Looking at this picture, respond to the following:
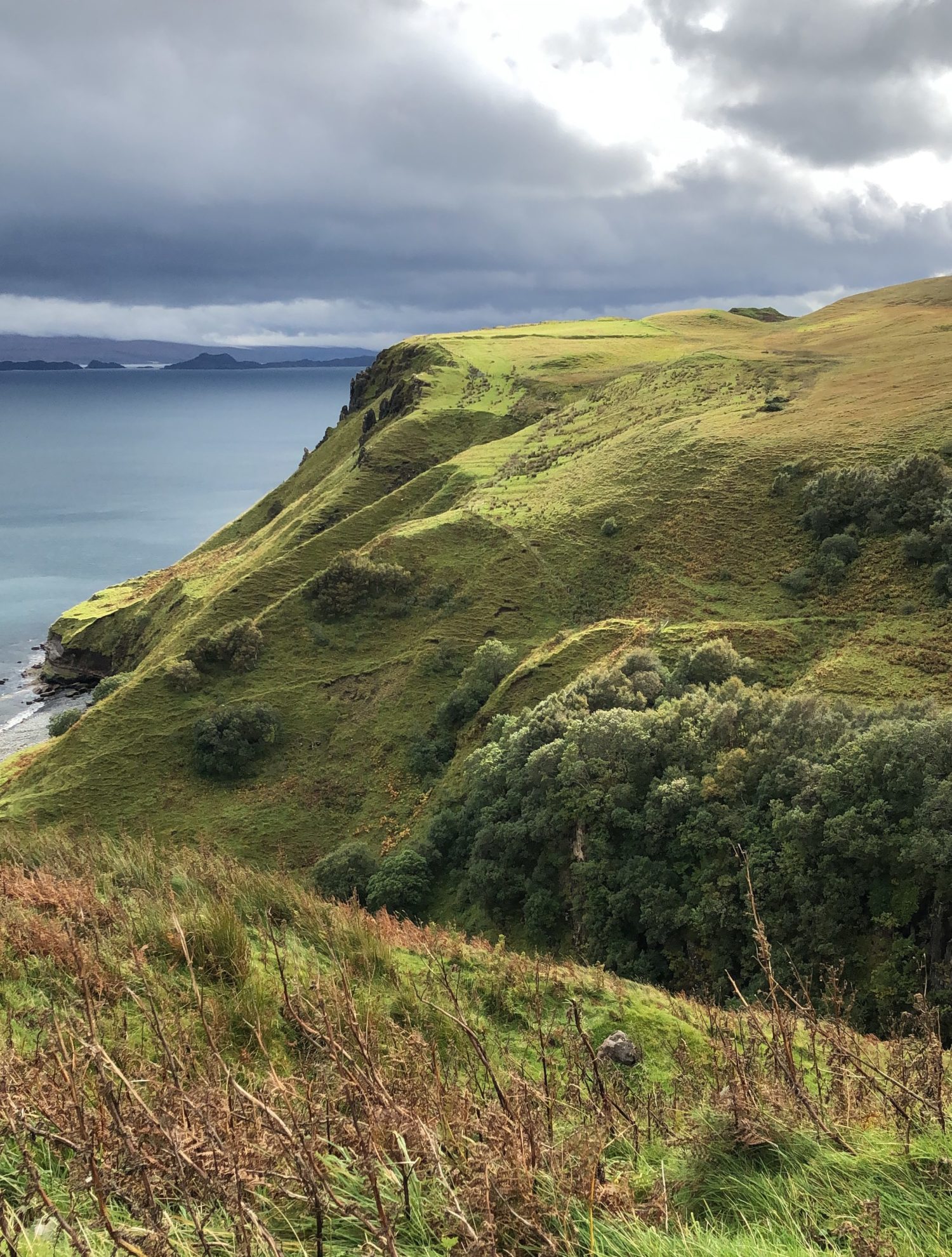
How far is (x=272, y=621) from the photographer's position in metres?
51.8

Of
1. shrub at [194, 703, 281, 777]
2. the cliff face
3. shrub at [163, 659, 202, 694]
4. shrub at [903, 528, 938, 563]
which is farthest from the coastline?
shrub at [903, 528, 938, 563]

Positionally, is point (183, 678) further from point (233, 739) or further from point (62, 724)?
point (62, 724)

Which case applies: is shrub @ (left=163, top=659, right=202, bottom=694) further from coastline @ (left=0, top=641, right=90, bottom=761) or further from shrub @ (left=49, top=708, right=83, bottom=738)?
coastline @ (left=0, top=641, right=90, bottom=761)

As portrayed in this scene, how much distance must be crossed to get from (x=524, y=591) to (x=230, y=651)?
63.1ft

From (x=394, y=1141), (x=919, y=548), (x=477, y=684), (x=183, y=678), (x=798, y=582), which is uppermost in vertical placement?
(x=919, y=548)

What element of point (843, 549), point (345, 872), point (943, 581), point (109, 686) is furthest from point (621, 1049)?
point (109, 686)

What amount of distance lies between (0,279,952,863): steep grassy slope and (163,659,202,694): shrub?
22.6 inches

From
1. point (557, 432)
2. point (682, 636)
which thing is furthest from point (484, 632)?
point (557, 432)

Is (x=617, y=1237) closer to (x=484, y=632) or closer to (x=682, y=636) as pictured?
(x=682, y=636)

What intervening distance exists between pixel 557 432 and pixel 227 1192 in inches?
2913

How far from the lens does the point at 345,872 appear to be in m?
33.0

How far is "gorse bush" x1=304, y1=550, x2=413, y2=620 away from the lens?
5162 centimetres

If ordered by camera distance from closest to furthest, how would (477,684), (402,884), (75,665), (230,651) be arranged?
(402,884) < (477,684) < (230,651) < (75,665)

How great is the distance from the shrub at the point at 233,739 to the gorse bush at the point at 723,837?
56.3 ft
